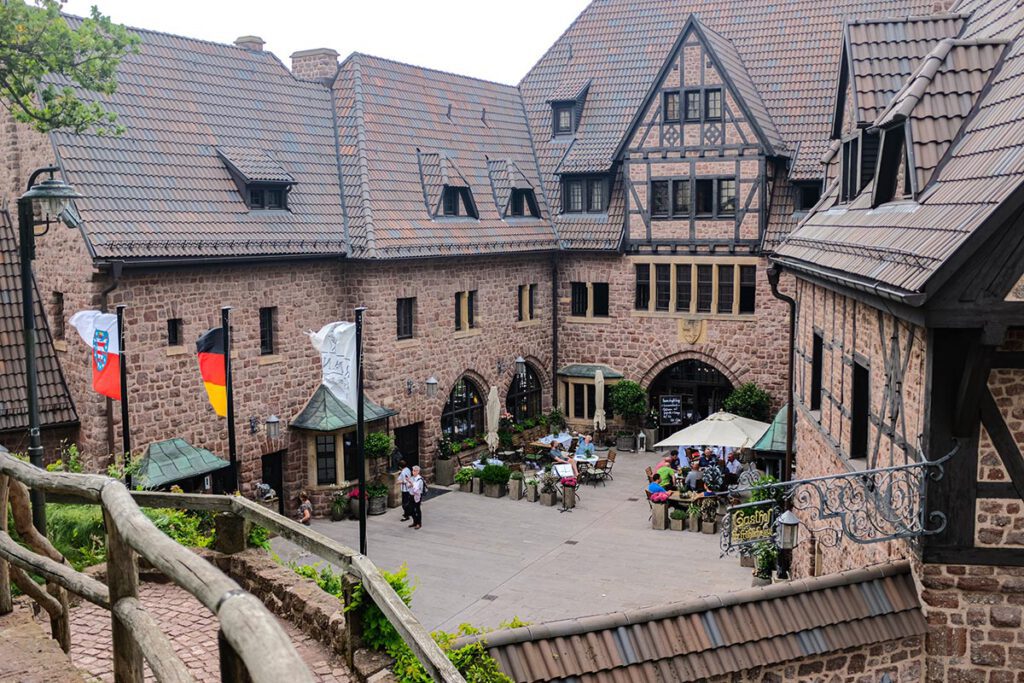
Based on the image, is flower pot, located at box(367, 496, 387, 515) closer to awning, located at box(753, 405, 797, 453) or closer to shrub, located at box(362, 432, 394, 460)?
shrub, located at box(362, 432, 394, 460)

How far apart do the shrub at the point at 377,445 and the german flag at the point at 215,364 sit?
7572 mm

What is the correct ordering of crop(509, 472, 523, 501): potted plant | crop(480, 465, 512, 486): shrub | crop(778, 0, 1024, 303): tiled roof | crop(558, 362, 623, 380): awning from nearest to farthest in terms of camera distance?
crop(778, 0, 1024, 303): tiled roof, crop(509, 472, 523, 501): potted plant, crop(480, 465, 512, 486): shrub, crop(558, 362, 623, 380): awning

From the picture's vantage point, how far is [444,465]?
25828 mm

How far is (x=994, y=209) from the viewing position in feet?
26.4

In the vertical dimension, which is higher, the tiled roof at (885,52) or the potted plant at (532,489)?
the tiled roof at (885,52)

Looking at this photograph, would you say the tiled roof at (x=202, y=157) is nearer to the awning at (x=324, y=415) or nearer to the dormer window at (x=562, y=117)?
the awning at (x=324, y=415)

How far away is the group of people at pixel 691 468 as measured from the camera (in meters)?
23.1

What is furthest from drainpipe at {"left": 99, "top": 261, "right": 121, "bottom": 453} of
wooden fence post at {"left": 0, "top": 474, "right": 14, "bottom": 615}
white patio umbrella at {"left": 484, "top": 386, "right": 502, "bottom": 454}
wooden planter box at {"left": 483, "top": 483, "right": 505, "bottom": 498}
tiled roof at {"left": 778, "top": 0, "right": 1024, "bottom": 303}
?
wooden fence post at {"left": 0, "top": 474, "right": 14, "bottom": 615}

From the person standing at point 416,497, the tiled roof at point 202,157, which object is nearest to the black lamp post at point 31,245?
the tiled roof at point 202,157

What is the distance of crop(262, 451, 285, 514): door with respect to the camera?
22.5 m

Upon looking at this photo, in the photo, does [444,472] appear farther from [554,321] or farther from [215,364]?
[215,364]

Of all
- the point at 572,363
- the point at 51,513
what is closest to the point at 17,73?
the point at 51,513

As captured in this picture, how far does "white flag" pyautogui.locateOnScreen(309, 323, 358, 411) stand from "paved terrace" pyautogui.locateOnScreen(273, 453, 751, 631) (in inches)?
144

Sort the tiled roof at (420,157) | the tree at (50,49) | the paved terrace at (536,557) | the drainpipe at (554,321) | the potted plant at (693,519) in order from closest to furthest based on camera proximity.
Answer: the tree at (50,49) → the paved terrace at (536,557) → the potted plant at (693,519) → the tiled roof at (420,157) → the drainpipe at (554,321)
